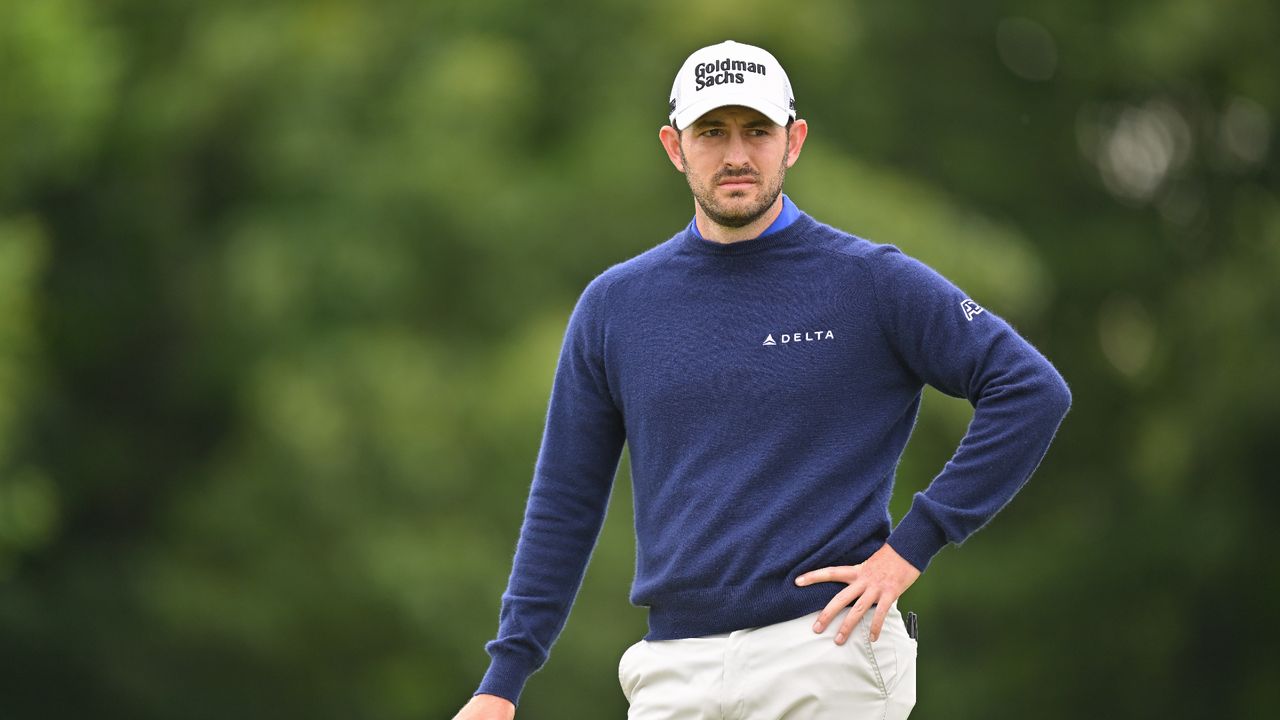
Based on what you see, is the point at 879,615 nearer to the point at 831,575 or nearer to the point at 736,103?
the point at 831,575

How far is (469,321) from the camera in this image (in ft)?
46.1

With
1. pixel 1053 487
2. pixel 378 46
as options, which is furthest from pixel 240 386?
pixel 1053 487

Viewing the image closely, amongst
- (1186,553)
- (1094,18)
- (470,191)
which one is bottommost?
(1186,553)

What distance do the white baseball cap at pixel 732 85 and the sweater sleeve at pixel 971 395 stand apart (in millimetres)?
326

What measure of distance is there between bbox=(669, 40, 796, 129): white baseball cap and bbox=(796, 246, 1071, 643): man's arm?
0.35 m

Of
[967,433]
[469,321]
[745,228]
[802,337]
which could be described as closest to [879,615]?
[967,433]

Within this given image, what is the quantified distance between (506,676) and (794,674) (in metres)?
0.57

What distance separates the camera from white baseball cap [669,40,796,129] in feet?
10.8

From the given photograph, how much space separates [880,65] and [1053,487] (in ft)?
11.0

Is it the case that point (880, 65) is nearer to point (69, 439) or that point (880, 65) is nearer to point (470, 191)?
point (470, 191)

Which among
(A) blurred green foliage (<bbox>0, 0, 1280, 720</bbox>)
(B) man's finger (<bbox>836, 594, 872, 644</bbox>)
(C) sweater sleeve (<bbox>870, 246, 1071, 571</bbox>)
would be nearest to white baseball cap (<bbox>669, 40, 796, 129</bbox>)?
(C) sweater sleeve (<bbox>870, 246, 1071, 571</bbox>)

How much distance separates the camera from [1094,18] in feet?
52.9

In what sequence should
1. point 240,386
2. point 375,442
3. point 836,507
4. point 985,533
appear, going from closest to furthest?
point 836,507, point 375,442, point 240,386, point 985,533

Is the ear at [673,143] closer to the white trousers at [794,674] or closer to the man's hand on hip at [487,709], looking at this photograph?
the white trousers at [794,674]
